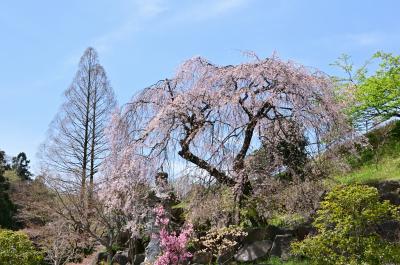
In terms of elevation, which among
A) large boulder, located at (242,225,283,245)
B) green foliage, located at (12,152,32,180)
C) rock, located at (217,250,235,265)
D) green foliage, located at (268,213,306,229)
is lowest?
rock, located at (217,250,235,265)

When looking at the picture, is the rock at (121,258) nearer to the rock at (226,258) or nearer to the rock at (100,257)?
the rock at (100,257)

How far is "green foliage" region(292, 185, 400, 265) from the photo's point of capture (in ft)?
26.9

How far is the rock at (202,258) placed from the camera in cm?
1242

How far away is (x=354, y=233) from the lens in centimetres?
850

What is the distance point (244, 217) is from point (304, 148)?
2.33 meters

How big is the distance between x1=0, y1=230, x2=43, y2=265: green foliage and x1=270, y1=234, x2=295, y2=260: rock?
601 cm

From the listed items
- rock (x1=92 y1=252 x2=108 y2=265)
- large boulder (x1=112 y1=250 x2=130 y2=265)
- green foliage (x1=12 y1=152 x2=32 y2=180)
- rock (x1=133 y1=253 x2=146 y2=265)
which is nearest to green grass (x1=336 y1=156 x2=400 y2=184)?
rock (x1=133 y1=253 x2=146 y2=265)

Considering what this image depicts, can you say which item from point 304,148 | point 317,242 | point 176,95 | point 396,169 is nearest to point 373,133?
point 396,169

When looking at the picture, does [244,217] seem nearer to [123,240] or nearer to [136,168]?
[136,168]

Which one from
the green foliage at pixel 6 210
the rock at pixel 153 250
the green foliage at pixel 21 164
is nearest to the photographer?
the rock at pixel 153 250

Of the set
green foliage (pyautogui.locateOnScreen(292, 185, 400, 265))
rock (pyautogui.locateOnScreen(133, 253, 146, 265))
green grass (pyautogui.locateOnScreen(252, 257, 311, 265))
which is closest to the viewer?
green foliage (pyautogui.locateOnScreen(292, 185, 400, 265))

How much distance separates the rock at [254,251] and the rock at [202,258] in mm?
840

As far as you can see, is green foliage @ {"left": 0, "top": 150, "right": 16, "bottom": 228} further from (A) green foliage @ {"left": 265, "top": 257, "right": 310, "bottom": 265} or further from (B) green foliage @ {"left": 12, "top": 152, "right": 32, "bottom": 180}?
(A) green foliage @ {"left": 265, "top": 257, "right": 310, "bottom": 265}

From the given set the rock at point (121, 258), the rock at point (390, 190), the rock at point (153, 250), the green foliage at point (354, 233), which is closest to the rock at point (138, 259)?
the rock at point (121, 258)
